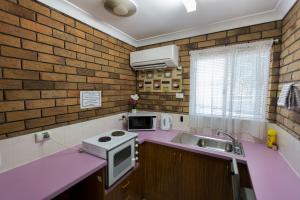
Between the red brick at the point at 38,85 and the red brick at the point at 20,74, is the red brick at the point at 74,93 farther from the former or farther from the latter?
the red brick at the point at 20,74

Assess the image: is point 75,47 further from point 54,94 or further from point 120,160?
point 120,160

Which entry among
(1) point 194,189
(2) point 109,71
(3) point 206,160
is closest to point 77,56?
(2) point 109,71

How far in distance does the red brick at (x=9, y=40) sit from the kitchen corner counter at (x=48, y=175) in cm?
99

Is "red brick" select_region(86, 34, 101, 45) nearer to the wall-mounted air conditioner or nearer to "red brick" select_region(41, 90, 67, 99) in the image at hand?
the wall-mounted air conditioner

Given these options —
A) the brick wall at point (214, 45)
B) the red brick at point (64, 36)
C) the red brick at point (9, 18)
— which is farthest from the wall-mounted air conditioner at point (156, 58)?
Answer: the red brick at point (9, 18)

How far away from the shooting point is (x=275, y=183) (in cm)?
99

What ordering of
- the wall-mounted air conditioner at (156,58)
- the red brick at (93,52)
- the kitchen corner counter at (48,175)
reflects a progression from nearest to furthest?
the kitchen corner counter at (48,175) < the red brick at (93,52) < the wall-mounted air conditioner at (156,58)

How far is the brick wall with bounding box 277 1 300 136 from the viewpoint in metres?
1.12

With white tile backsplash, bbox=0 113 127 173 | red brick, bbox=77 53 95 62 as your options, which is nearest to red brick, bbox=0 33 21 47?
red brick, bbox=77 53 95 62

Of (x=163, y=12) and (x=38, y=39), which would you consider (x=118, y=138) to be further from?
(x=163, y=12)

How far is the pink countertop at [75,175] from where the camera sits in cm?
88

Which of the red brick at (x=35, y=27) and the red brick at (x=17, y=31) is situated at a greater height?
the red brick at (x=35, y=27)

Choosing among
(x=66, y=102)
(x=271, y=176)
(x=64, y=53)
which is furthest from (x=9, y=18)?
(x=271, y=176)

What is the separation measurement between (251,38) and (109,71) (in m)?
1.84
